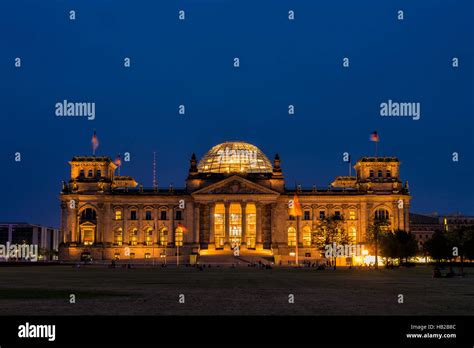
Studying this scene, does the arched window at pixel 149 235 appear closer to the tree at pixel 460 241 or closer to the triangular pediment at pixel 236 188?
the triangular pediment at pixel 236 188

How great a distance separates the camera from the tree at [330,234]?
137m

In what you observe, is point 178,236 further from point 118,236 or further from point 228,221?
point 118,236

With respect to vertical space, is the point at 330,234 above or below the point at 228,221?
below

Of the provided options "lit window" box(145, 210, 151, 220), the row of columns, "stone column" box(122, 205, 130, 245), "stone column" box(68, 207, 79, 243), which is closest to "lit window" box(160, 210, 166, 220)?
"lit window" box(145, 210, 151, 220)

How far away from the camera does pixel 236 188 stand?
6161 inches

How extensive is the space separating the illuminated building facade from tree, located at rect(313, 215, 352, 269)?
434 inches

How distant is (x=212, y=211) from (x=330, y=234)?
32.4m

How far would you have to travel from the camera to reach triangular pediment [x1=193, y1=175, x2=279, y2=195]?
512 feet

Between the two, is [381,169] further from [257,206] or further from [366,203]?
[257,206]

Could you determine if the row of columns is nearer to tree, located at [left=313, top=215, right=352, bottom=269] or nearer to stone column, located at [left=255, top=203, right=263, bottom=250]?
stone column, located at [left=255, top=203, right=263, bottom=250]

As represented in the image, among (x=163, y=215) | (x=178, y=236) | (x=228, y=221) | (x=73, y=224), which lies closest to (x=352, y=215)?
(x=228, y=221)

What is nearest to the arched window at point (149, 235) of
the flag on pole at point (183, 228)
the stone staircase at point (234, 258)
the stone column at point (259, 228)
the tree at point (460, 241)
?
the flag on pole at point (183, 228)

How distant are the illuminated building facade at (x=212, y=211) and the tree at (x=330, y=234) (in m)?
11.0

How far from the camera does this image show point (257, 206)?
15688 centimetres
